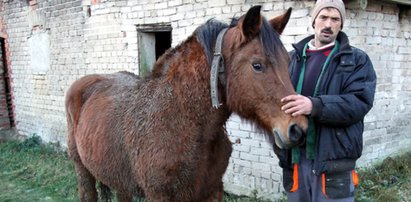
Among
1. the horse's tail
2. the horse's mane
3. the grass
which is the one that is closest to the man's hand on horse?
the horse's mane

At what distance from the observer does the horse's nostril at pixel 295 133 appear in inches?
79.3

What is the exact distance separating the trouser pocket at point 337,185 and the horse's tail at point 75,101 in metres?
2.77

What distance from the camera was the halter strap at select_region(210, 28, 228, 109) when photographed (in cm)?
229

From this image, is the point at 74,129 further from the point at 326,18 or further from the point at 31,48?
the point at 31,48

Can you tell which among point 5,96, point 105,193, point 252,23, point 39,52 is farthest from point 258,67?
point 5,96

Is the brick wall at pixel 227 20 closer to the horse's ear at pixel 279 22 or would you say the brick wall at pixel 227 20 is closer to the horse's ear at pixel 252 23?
the horse's ear at pixel 279 22

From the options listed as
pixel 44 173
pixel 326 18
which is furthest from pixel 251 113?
pixel 44 173

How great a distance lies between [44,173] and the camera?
6699 mm

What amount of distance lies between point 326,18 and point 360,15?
8.36 ft

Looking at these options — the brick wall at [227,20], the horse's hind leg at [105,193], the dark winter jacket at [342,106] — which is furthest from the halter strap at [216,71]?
the horse's hind leg at [105,193]

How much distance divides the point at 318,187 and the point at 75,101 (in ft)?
9.48

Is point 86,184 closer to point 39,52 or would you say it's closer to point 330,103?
point 330,103

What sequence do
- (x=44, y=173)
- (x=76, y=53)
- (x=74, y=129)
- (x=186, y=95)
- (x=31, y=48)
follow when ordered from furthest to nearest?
(x=31, y=48) → (x=76, y=53) → (x=44, y=173) → (x=74, y=129) → (x=186, y=95)

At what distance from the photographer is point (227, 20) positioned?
196 inches
